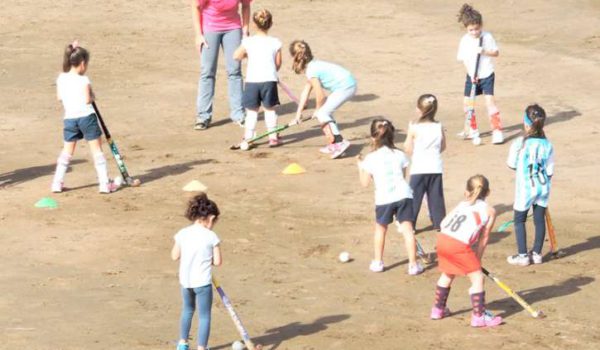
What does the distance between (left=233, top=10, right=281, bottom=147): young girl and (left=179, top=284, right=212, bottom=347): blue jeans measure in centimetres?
740

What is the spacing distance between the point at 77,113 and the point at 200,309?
19.2 feet

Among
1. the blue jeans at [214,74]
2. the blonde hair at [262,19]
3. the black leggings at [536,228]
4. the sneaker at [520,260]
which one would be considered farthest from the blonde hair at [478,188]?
the blue jeans at [214,74]

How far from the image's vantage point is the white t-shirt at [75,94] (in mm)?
17312

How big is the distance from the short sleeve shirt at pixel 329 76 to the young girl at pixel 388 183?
457 cm

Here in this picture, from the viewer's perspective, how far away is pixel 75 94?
1736cm

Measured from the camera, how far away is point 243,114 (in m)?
20.9

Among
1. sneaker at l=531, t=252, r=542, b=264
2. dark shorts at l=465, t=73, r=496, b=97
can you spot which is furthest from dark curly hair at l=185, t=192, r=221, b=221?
dark shorts at l=465, t=73, r=496, b=97

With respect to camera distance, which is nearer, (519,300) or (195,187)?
(519,300)

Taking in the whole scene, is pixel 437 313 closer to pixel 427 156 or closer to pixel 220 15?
pixel 427 156

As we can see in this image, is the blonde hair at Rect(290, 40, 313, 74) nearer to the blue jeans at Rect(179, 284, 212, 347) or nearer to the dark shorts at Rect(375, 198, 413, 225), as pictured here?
the dark shorts at Rect(375, 198, 413, 225)

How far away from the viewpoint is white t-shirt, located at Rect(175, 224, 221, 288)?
1216 centimetres

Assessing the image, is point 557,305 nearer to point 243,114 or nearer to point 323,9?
point 243,114

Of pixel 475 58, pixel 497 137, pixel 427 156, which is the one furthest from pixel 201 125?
pixel 427 156

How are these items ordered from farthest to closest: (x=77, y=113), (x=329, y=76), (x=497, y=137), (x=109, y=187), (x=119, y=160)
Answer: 1. (x=497, y=137)
2. (x=329, y=76)
3. (x=119, y=160)
4. (x=109, y=187)
5. (x=77, y=113)
